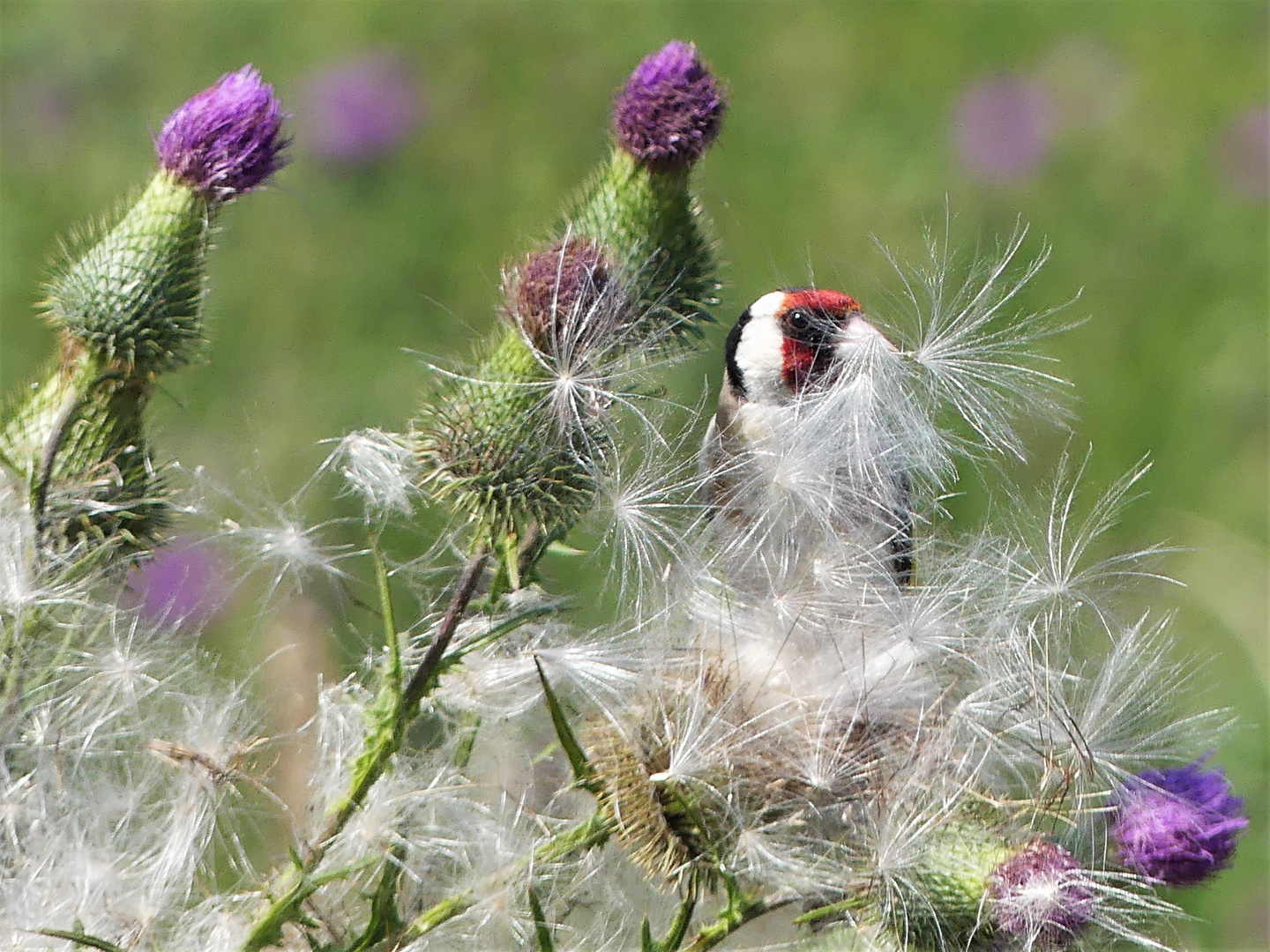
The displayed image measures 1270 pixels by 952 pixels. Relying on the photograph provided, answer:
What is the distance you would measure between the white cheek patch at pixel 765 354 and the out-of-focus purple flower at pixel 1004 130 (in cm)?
297

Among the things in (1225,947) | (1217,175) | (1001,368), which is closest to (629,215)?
(1001,368)

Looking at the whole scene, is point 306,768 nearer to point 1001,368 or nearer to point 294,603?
point 294,603

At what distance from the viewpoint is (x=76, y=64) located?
5105mm

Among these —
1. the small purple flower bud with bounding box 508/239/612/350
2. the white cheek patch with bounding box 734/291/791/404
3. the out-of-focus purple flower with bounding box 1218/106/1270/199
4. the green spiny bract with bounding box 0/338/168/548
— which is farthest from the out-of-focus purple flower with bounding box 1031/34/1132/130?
the green spiny bract with bounding box 0/338/168/548

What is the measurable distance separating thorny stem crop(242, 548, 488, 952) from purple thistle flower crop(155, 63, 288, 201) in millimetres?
579

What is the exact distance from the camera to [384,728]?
1.57 metres

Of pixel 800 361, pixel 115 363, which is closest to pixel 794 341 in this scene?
pixel 800 361

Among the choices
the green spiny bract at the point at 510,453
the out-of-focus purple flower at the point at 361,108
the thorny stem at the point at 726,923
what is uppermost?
the out-of-focus purple flower at the point at 361,108

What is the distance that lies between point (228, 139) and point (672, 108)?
55cm

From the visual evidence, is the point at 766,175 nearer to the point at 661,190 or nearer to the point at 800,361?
the point at 800,361

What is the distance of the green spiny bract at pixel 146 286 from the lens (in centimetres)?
187

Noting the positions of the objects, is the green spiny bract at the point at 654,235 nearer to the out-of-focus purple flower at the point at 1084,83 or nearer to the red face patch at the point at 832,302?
the red face patch at the point at 832,302

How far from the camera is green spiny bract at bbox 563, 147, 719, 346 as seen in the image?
6.23 ft

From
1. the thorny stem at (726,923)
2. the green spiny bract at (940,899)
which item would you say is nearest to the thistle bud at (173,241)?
the thorny stem at (726,923)
